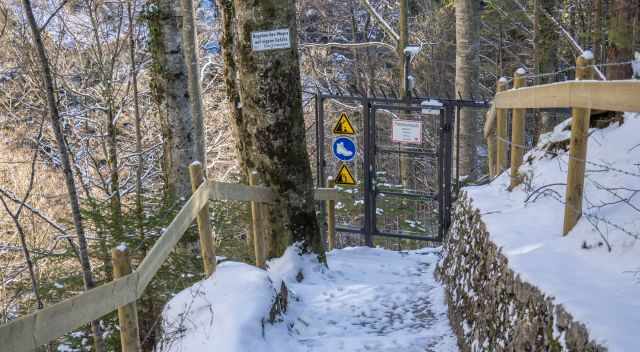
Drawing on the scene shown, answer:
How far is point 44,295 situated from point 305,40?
1751 centimetres

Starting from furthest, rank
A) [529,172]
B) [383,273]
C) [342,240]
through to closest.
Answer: [342,240], [383,273], [529,172]

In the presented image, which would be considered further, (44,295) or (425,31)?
(425,31)

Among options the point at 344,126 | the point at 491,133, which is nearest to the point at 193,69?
the point at 344,126

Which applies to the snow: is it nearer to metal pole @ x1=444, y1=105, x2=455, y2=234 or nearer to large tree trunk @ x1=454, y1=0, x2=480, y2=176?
metal pole @ x1=444, y1=105, x2=455, y2=234

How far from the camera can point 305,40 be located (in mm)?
21891

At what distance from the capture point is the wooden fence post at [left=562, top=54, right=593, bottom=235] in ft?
10.7

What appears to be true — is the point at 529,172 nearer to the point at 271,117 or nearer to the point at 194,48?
the point at 271,117

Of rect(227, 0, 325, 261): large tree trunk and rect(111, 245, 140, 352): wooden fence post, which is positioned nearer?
rect(111, 245, 140, 352): wooden fence post

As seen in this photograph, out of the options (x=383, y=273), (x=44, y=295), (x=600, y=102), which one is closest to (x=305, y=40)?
(x=383, y=273)

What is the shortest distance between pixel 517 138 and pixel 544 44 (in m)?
8.76

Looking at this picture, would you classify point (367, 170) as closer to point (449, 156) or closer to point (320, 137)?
point (320, 137)

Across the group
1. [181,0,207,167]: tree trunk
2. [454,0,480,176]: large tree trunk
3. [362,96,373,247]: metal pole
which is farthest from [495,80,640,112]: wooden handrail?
[181,0,207,167]: tree trunk

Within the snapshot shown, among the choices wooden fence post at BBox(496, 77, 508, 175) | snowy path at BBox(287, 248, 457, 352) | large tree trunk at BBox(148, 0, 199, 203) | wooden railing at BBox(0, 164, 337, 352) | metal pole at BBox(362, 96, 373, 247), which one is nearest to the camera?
wooden railing at BBox(0, 164, 337, 352)

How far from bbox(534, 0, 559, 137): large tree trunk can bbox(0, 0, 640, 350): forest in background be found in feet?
0.14
